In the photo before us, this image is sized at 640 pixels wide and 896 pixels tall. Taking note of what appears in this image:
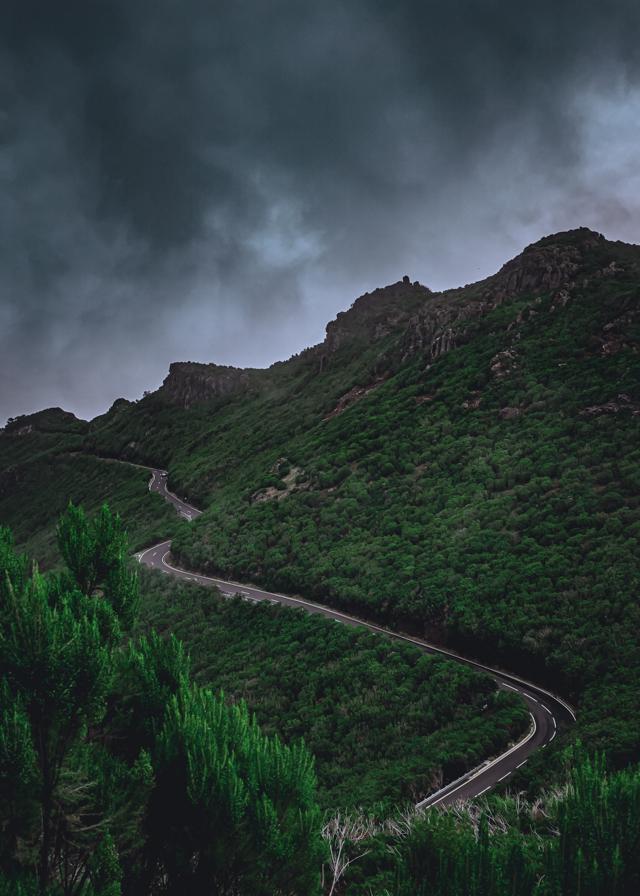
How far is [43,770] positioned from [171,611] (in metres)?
32.9

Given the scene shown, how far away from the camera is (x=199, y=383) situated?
426 ft

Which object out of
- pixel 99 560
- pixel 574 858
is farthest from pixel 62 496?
pixel 574 858

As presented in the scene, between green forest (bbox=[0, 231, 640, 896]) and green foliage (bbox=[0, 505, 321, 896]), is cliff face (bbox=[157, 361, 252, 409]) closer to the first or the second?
green forest (bbox=[0, 231, 640, 896])

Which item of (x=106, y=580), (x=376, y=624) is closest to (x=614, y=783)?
(x=106, y=580)

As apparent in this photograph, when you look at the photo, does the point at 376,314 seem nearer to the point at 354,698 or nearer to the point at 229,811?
the point at 354,698

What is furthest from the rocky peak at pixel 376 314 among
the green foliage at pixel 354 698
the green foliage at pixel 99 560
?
the green foliage at pixel 99 560

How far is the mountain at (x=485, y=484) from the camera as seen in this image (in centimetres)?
2664

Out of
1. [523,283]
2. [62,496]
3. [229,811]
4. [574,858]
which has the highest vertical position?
[523,283]

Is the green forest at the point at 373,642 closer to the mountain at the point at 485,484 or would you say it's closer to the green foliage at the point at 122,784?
the green foliage at the point at 122,784

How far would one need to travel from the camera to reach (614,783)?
319 inches

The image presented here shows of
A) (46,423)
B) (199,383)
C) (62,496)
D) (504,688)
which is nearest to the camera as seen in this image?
(504,688)

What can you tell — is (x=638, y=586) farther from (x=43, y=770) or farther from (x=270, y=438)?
(x=270, y=438)

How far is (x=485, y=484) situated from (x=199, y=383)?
101m

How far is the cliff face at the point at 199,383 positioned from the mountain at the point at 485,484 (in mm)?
39728
